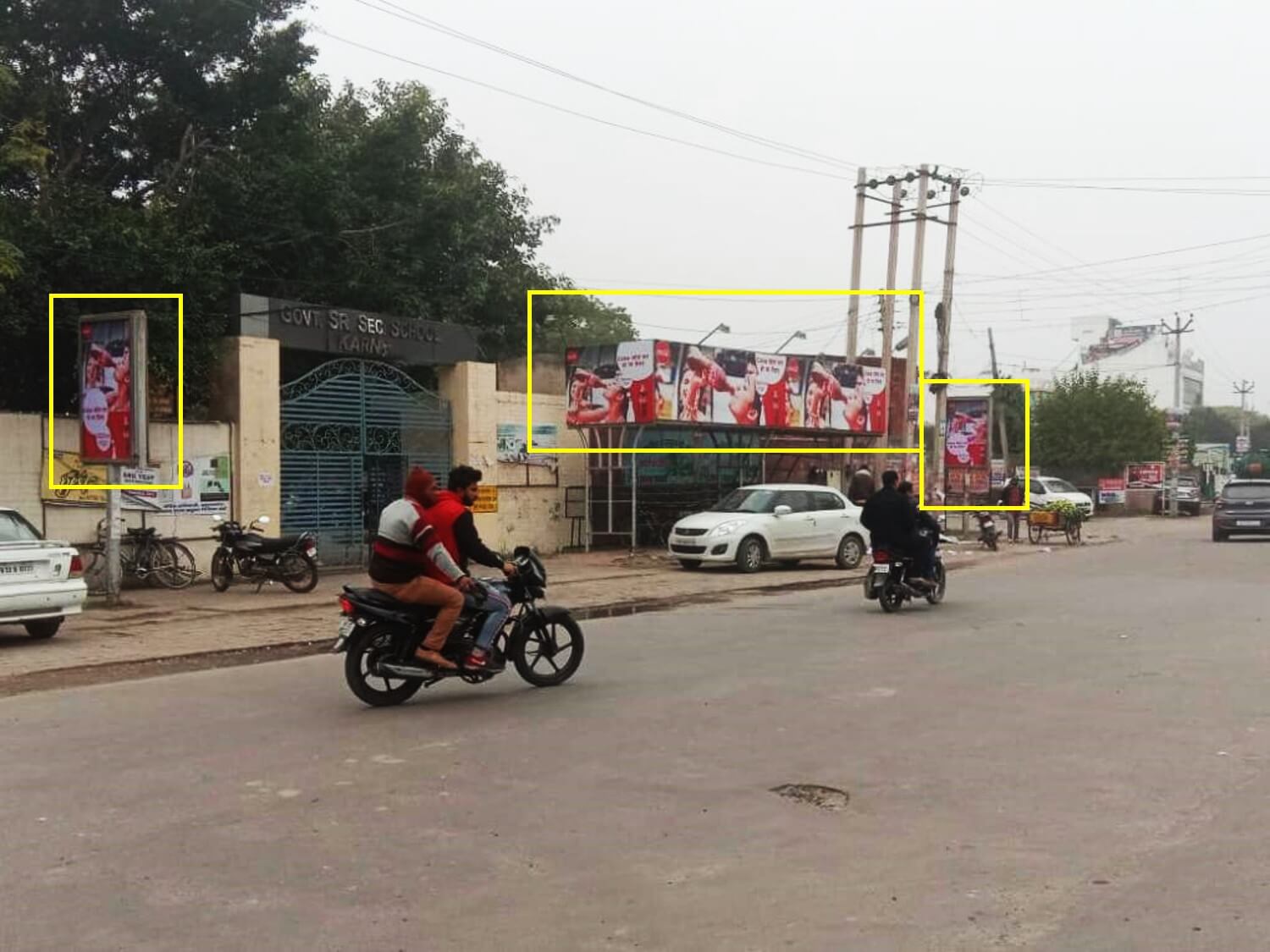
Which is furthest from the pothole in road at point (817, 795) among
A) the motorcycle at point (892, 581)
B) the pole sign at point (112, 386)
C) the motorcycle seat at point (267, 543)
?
the motorcycle seat at point (267, 543)

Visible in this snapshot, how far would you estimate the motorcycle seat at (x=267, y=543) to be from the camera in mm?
15922

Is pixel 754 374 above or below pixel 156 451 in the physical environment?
above

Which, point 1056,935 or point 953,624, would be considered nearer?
point 1056,935

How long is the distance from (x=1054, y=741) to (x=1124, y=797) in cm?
123

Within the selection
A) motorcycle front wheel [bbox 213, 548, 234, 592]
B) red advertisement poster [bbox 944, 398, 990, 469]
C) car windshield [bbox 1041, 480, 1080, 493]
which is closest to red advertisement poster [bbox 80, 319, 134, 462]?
motorcycle front wheel [bbox 213, 548, 234, 592]

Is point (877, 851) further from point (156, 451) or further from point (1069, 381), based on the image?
point (1069, 381)

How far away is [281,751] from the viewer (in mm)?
6875

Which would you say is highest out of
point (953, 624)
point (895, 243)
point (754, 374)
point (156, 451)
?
point (895, 243)

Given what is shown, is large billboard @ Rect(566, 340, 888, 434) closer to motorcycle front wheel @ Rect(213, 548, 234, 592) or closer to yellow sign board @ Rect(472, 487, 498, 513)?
yellow sign board @ Rect(472, 487, 498, 513)

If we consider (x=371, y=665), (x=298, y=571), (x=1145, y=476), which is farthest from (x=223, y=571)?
(x=1145, y=476)

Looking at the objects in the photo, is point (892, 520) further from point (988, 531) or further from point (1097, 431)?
point (1097, 431)

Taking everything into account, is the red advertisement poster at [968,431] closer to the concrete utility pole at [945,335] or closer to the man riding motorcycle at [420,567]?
the concrete utility pole at [945,335]

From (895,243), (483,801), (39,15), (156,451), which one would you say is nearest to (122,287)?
(156,451)

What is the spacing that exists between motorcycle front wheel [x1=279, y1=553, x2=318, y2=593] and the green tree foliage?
350cm
